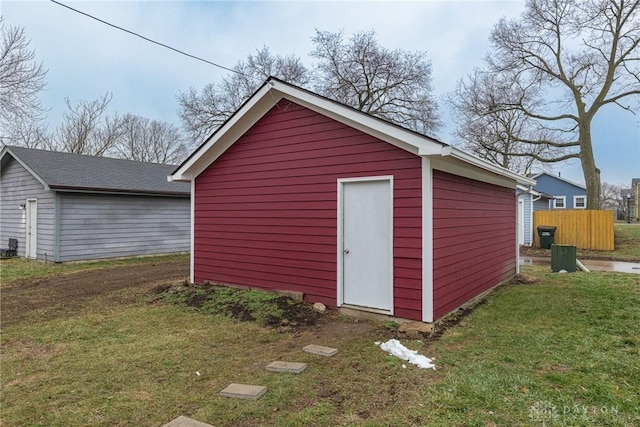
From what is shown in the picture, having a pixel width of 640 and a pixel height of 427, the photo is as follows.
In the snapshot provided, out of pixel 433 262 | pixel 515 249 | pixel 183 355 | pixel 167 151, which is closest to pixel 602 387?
pixel 433 262

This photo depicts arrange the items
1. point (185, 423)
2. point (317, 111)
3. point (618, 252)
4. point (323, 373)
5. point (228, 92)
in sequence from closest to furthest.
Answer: point (185, 423) < point (323, 373) < point (317, 111) < point (618, 252) < point (228, 92)

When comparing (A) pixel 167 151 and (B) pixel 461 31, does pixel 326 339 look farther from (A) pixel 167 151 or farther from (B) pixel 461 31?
(A) pixel 167 151

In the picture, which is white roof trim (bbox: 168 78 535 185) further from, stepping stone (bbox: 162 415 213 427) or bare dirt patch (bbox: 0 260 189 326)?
stepping stone (bbox: 162 415 213 427)

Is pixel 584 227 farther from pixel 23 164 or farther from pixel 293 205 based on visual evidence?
pixel 23 164

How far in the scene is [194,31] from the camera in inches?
400

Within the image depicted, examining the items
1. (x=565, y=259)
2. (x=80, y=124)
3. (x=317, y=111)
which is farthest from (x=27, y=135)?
(x=565, y=259)

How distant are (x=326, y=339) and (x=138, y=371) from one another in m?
2.22

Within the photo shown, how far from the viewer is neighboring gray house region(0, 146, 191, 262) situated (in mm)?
11875

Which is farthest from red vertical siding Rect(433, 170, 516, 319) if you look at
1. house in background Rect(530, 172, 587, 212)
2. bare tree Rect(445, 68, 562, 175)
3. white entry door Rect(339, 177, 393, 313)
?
house in background Rect(530, 172, 587, 212)

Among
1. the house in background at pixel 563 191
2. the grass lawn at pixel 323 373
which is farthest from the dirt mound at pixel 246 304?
the house in background at pixel 563 191

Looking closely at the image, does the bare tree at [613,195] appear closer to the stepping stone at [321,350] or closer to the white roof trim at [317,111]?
the white roof trim at [317,111]

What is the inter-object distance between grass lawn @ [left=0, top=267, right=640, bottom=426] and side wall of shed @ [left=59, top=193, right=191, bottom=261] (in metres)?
7.40

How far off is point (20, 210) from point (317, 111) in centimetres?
1302

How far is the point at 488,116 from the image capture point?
21328 mm
